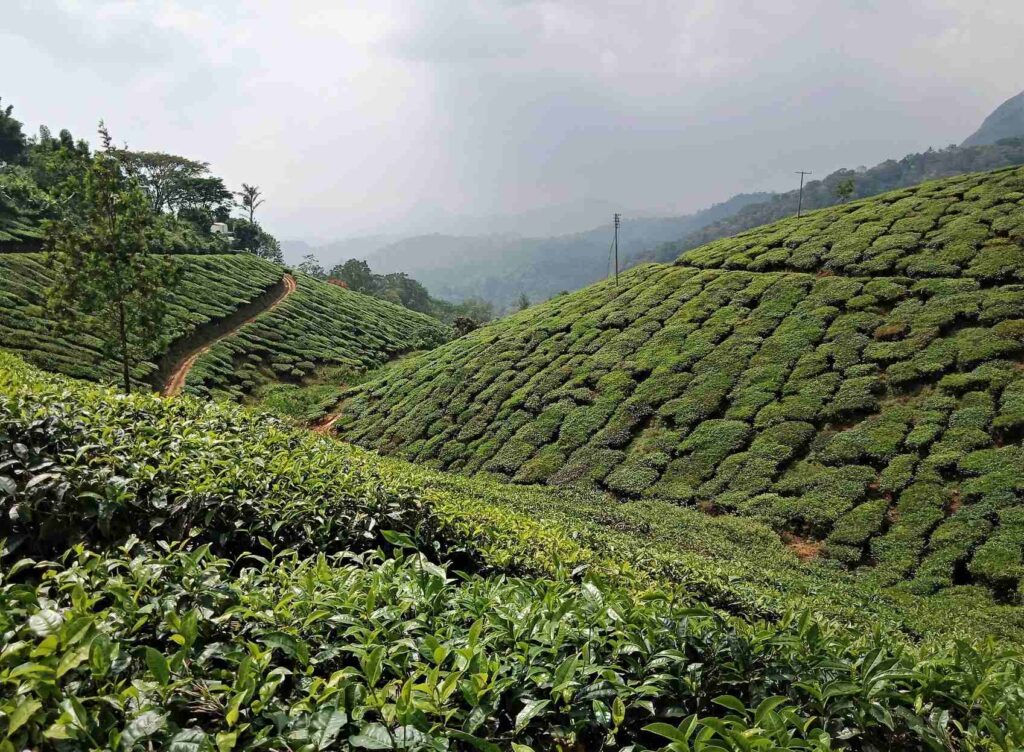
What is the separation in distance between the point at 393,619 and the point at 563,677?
77 centimetres

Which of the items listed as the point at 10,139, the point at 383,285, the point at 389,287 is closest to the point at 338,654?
the point at 10,139

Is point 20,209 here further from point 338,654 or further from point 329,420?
point 338,654

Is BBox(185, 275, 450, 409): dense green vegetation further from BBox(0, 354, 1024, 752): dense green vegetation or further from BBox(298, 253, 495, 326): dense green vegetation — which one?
BBox(298, 253, 495, 326): dense green vegetation

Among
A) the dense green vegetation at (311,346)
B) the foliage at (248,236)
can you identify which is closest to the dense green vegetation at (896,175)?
the foliage at (248,236)

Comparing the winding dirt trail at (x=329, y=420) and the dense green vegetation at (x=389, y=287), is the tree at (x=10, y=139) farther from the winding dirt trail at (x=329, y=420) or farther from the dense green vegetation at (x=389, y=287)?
the winding dirt trail at (x=329, y=420)

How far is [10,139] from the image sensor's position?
56000mm

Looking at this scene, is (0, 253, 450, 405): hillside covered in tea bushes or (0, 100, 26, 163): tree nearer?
(0, 253, 450, 405): hillside covered in tea bushes

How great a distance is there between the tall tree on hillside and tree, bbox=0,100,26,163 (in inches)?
2251

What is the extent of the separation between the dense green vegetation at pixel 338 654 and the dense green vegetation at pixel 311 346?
83.8ft

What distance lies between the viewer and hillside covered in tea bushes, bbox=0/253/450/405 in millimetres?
24922

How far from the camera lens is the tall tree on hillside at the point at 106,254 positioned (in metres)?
15.2

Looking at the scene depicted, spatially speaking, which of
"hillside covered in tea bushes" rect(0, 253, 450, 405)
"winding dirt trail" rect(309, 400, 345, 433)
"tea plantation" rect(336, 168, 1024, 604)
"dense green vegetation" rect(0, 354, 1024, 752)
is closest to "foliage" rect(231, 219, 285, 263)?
"hillside covered in tea bushes" rect(0, 253, 450, 405)

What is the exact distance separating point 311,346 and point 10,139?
1745 inches

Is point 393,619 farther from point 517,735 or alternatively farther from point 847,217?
point 847,217
